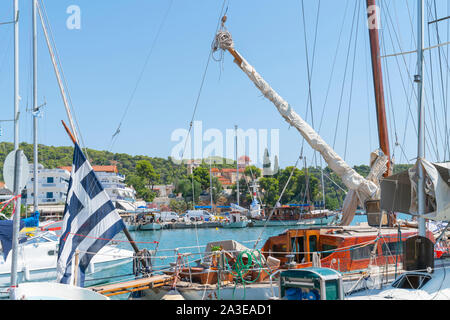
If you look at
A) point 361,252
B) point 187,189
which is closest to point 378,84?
point 361,252

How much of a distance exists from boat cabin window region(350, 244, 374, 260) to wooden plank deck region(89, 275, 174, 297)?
5.85m

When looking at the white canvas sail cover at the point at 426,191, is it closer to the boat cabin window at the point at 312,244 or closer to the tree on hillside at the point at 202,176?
the boat cabin window at the point at 312,244

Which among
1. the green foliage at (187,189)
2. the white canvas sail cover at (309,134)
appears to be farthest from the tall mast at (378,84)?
the green foliage at (187,189)

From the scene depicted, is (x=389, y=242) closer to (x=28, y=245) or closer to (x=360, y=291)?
(x=360, y=291)

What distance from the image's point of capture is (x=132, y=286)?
11461 mm

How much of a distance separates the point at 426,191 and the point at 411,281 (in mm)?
2451

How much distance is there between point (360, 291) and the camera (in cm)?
1218

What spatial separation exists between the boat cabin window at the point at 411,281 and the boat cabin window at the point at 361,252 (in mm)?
2391

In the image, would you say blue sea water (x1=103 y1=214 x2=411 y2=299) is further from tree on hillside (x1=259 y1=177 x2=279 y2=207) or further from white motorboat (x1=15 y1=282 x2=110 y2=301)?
tree on hillside (x1=259 y1=177 x2=279 y2=207)

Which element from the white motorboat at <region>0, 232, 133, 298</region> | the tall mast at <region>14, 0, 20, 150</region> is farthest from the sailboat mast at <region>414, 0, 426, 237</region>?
the white motorboat at <region>0, 232, 133, 298</region>

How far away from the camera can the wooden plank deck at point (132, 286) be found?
433 inches
